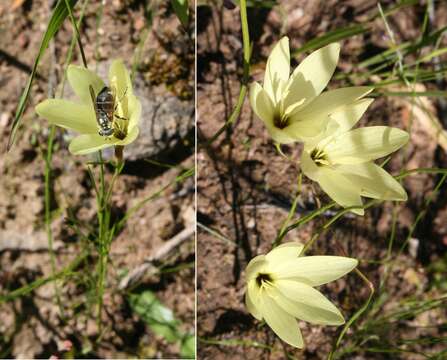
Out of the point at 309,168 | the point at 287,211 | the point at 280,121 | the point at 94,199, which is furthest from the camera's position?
the point at 94,199

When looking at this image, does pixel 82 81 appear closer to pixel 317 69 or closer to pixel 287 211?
pixel 317 69

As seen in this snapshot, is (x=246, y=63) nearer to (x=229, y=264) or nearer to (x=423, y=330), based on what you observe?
(x=229, y=264)

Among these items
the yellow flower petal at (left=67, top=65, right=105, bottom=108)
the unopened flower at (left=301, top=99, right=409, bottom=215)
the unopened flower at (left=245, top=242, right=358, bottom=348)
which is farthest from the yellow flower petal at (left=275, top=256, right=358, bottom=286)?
the yellow flower petal at (left=67, top=65, right=105, bottom=108)

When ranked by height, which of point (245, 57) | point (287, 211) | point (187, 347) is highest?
point (245, 57)

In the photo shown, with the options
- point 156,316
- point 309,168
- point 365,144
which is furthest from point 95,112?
point 156,316

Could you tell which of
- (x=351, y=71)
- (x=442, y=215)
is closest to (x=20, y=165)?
(x=351, y=71)

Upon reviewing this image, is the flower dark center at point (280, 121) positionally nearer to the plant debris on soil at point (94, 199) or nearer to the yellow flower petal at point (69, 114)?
the yellow flower petal at point (69, 114)
